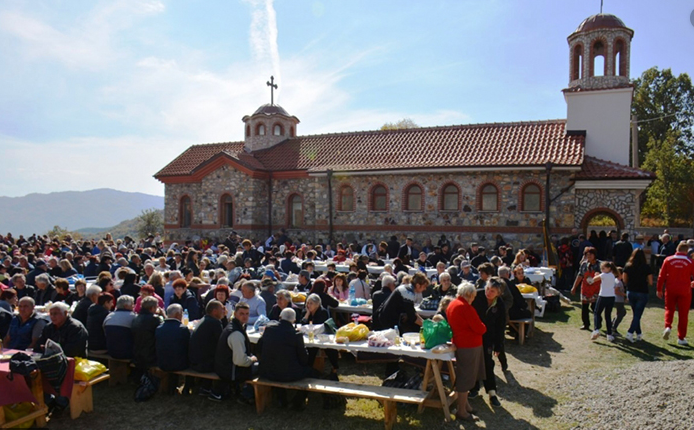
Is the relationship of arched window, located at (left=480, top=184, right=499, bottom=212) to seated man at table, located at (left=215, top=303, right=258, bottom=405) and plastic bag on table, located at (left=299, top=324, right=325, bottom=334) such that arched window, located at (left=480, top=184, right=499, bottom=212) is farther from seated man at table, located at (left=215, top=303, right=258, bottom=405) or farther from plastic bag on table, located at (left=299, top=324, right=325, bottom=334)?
seated man at table, located at (left=215, top=303, right=258, bottom=405)

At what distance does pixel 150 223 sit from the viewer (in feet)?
145

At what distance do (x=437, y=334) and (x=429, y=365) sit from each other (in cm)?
39

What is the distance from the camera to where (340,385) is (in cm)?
578

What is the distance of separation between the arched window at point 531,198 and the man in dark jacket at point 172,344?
A: 15.0 metres

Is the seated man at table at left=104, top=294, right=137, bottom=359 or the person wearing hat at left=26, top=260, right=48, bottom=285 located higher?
the person wearing hat at left=26, top=260, right=48, bottom=285

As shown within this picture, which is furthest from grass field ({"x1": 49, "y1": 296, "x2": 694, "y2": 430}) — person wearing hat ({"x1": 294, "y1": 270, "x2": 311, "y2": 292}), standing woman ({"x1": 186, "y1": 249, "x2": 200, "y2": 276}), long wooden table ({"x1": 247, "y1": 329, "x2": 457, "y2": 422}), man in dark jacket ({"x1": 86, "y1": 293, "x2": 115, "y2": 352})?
standing woman ({"x1": 186, "y1": 249, "x2": 200, "y2": 276})

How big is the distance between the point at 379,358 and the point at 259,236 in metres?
16.9

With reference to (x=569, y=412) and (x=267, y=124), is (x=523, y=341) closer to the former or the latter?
(x=569, y=412)

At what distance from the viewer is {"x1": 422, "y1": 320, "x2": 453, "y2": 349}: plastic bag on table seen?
577cm

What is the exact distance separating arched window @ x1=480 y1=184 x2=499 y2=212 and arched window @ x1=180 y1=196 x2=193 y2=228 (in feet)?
50.1

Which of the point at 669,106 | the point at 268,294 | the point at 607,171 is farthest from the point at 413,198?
the point at 669,106

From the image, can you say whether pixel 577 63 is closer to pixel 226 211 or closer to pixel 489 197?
pixel 489 197

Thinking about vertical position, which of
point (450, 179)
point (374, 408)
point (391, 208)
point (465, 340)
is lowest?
point (374, 408)

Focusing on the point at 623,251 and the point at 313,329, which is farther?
the point at 623,251
